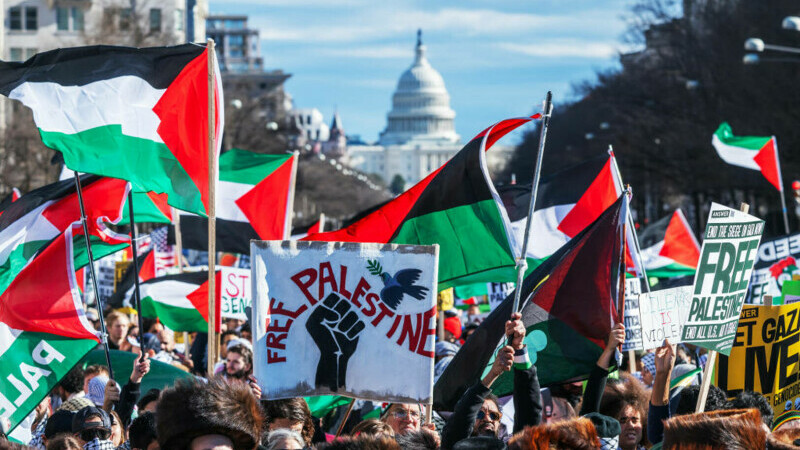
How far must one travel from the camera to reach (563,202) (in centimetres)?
1133

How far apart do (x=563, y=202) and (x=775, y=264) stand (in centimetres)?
392

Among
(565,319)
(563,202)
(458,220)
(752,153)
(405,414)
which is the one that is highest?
(458,220)

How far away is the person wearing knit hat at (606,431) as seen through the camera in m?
5.89

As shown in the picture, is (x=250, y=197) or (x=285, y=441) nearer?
(x=285, y=441)

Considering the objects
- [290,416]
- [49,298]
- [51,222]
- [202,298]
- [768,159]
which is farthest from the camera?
[768,159]

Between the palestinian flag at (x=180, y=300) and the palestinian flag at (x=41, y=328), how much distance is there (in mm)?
3843

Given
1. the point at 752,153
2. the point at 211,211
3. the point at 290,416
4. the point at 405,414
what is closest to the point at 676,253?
the point at 752,153

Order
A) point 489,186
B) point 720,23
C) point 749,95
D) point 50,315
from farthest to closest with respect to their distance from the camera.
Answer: point 720,23 → point 749,95 → point 50,315 → point 489,186

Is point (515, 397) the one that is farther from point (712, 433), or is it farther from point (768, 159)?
point (768, 159)

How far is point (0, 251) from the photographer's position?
9141mm

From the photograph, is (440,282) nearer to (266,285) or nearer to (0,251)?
(266,285)

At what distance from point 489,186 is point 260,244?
4.82 ft

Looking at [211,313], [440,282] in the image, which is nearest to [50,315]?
[211,313]

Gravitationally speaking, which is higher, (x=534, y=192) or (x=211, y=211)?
(x=534, y=192)
